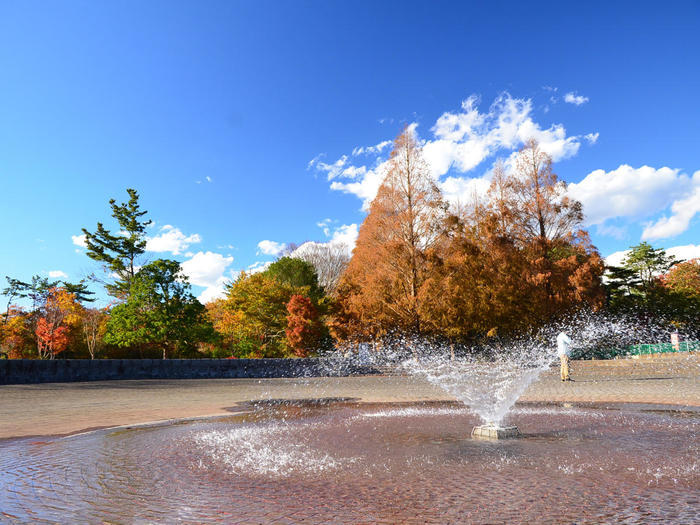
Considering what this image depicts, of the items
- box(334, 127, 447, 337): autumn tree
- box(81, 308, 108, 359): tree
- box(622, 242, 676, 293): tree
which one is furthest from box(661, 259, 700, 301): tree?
box(81, 308, 108, 359): tree

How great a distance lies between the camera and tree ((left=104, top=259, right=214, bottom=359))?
81.6ft

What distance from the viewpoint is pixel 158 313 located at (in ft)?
81.6

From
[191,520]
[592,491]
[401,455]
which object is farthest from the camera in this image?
[401,455]

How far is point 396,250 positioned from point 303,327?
8.91m

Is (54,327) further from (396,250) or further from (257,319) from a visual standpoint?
(396,250)

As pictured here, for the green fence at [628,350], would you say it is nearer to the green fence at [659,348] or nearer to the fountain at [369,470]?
the green fence at [659,348]

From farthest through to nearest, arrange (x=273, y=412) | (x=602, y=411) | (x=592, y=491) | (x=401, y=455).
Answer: (x=273, y=412) → (x=602, y=411) → (x=401, y=455) → (x=592, y=491)

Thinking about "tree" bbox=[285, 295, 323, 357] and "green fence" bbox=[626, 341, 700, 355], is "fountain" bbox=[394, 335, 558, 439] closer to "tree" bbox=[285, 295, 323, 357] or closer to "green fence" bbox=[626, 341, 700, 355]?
"tree" bbox=[285, 295, 323, 357]

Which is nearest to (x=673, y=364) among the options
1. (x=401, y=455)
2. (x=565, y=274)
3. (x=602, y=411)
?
(x=565, y=274)

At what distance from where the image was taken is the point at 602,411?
8.91m

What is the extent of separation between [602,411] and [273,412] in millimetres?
6490

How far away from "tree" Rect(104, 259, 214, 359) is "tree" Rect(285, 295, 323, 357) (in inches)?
256

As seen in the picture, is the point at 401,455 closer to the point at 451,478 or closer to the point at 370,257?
the point at 451,478

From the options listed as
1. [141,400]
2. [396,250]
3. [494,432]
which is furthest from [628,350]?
[494,432]
